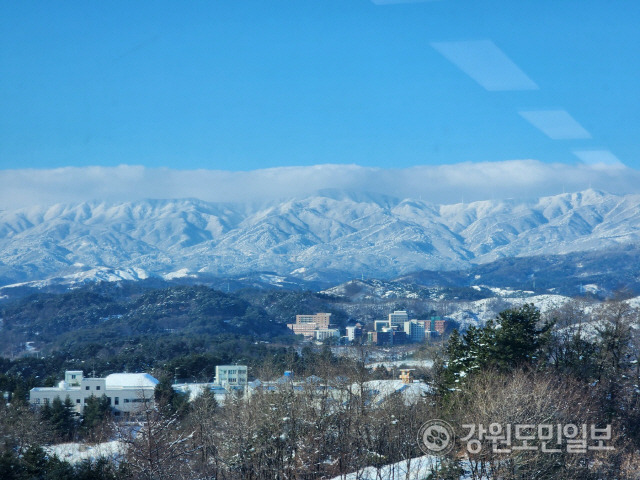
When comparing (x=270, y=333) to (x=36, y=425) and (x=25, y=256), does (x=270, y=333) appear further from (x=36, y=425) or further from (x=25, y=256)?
(x=25, y=256)

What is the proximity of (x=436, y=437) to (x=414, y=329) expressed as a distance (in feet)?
189

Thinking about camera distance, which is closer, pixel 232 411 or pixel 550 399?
pixel 550 399

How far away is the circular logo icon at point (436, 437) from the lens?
12.0 m

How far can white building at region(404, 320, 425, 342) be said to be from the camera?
220 ft

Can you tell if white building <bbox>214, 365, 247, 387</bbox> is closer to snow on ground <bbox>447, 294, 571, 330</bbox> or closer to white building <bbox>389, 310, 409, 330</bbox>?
snow on ground <bbox>447, 294, 571, 330</bbox>

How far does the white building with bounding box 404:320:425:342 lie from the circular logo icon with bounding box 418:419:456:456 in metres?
54.1

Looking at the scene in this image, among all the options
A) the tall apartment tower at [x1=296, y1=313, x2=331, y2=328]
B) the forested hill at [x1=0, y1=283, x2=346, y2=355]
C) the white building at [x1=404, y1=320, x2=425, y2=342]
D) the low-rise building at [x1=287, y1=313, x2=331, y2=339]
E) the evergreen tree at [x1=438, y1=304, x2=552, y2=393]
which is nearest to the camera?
the evergreen tree at [x1=438, y1=304, x2=552, y2=393]

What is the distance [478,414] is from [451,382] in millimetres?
5003

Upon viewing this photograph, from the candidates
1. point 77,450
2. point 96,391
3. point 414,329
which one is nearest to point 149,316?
point 414,329

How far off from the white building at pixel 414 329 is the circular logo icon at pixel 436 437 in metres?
54.1

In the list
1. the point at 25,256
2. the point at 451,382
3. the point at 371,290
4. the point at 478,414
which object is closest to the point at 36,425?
the point at 451,382

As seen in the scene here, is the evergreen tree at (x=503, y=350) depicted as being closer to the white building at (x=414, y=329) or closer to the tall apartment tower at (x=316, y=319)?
the white building at (x=414, y=329)

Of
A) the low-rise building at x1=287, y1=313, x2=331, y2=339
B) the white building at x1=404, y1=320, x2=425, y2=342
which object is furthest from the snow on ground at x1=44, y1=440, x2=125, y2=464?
the low-rise building at x1=287, y1=313, x2=331, y2=339

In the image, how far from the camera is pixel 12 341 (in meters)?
63.4
